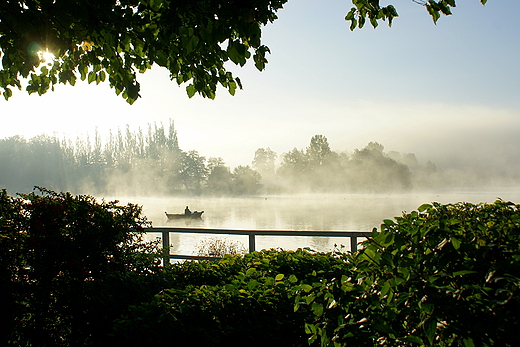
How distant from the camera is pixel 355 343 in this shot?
5.40 ft

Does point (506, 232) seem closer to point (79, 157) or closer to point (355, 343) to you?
point (355, 343)

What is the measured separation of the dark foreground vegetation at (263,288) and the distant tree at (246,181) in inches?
2422

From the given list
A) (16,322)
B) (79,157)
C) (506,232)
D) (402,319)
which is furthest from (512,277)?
(79,157)

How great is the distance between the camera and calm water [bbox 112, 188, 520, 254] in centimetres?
4100

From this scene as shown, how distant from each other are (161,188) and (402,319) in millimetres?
67931

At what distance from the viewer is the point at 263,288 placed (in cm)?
239

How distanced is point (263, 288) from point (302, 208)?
57.5 m

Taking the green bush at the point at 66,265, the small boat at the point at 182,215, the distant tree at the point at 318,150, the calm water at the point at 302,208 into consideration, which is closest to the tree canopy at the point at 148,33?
the green bush at the point at 66,265

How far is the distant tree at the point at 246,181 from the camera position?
217ft

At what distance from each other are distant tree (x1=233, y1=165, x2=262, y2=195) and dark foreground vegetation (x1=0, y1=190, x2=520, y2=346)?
6153 centimetres

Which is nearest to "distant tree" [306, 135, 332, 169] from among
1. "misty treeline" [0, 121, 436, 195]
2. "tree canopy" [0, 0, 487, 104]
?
"misty treeline" [0, 121, 436, 195]

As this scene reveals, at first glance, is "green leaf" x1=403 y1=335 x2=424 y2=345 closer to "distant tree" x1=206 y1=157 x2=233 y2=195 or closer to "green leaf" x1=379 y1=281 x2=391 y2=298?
"green leaf" x1=379 y1=281 x2=391 y2=298

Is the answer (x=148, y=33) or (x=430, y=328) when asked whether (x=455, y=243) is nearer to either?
(x=430, y=328)

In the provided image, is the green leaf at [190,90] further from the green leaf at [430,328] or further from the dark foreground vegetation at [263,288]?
the green leaf at [430,328]
